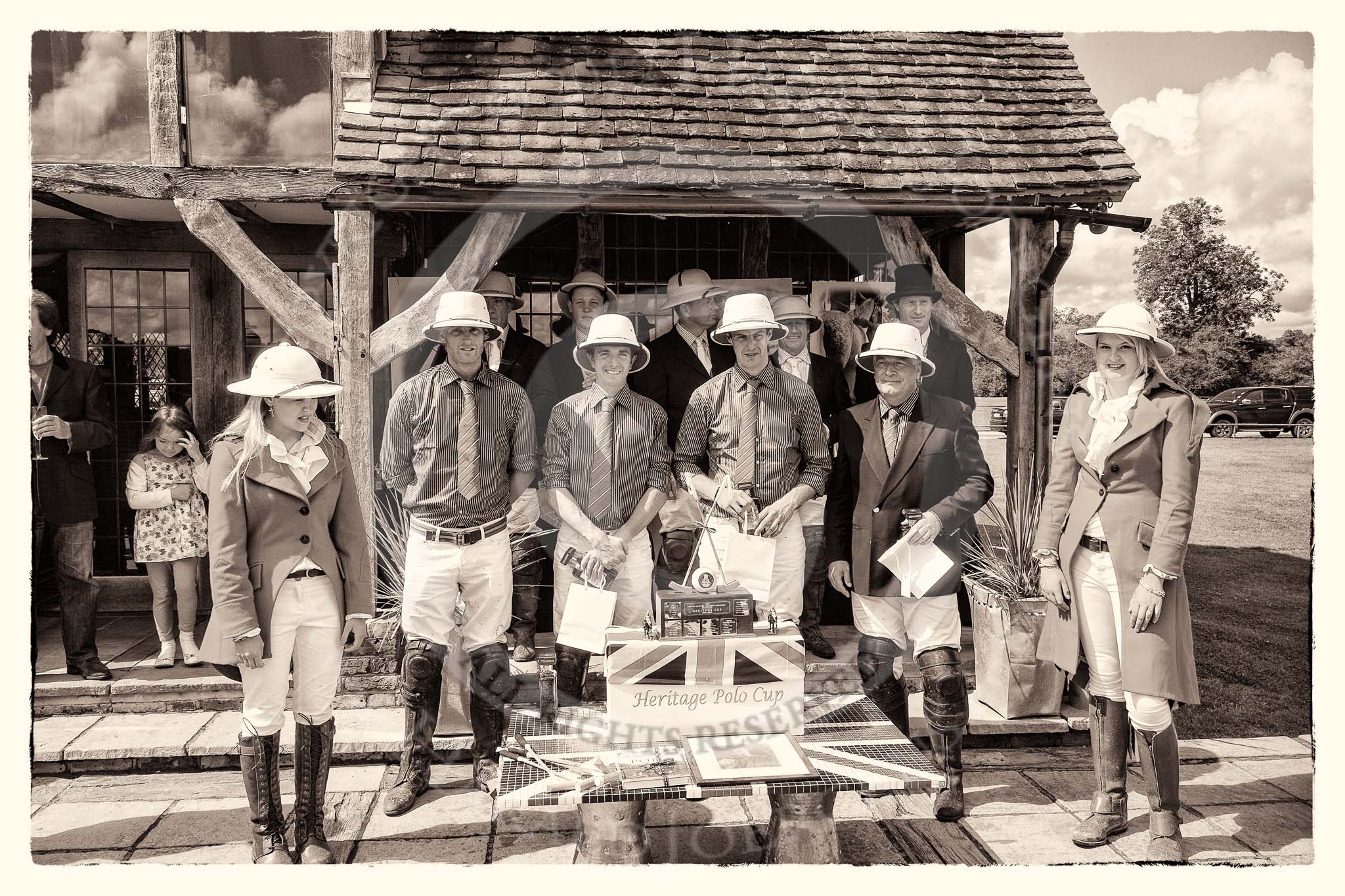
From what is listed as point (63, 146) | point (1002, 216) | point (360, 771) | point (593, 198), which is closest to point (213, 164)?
point (63, 146)

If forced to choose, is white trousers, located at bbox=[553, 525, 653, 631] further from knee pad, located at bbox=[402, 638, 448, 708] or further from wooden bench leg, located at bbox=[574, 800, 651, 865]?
wooden bench leg, located at bbox=[574, 800, 651, 865]

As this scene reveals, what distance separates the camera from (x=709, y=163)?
5.69m

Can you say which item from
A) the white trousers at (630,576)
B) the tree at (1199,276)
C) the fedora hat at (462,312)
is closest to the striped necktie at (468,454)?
the fedora hat at (462,312)

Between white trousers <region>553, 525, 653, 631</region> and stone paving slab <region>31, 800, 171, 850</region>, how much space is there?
1.96 metres

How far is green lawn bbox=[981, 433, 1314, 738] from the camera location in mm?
Answer: 5762

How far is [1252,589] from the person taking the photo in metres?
8.77

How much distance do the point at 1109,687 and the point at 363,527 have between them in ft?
10.1

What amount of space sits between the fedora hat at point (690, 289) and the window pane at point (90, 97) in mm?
3292

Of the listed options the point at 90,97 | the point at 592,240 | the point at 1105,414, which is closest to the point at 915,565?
the point at 1105,414

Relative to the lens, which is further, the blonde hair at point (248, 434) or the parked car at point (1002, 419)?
the parked car at point (1002, 419)

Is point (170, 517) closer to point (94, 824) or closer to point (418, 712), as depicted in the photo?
point (94, 824)

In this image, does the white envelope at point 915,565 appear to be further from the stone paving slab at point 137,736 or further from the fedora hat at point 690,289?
the stone paving slab at point 137,736

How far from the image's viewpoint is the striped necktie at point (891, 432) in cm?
455

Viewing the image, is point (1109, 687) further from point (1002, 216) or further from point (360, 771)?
point (360, 771)
